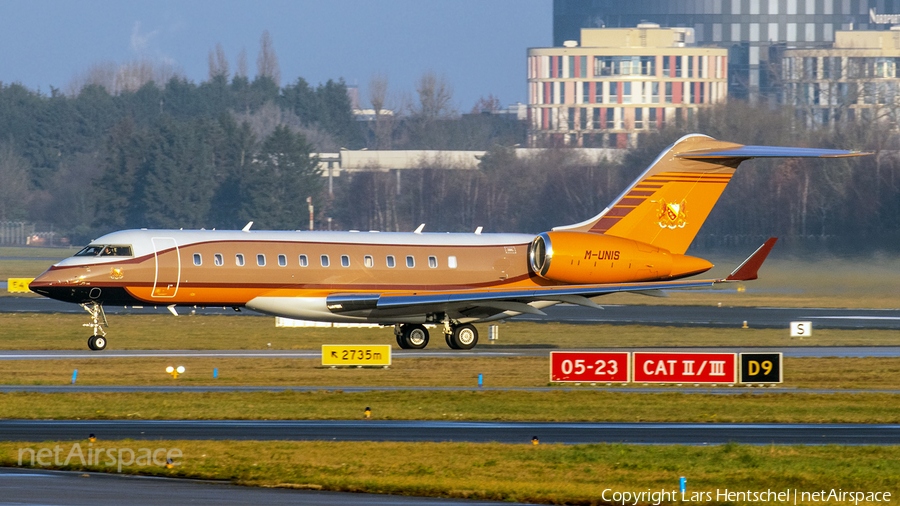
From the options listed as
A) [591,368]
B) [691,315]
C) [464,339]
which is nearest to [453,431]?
[591,368]

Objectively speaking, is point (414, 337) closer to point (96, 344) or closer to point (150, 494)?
point (96, 344)

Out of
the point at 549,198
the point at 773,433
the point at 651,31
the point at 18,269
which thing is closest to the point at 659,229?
the point at 773,433

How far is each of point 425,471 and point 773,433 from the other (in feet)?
25.3

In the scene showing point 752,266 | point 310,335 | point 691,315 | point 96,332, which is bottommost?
point 691,315

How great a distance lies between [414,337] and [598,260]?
6.41m

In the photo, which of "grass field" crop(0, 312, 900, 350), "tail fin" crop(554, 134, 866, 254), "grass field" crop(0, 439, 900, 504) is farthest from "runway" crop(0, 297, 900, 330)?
"grass field" crop(0, 439, 900, 504)

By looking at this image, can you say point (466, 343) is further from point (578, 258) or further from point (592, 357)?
point (592, 357)

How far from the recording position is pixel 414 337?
40.2 meters

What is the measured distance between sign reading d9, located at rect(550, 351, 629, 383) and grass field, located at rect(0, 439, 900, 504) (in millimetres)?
9590

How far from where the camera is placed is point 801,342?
43.1 meters

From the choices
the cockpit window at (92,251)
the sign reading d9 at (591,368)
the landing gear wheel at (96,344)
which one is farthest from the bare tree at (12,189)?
the sign reading d9 at (591,368)

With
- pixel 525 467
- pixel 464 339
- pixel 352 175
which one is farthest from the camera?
pixel 352 175

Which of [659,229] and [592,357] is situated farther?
[659,229]

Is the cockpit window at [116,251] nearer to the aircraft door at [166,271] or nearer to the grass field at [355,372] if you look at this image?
the aircraft door at [166,271]
